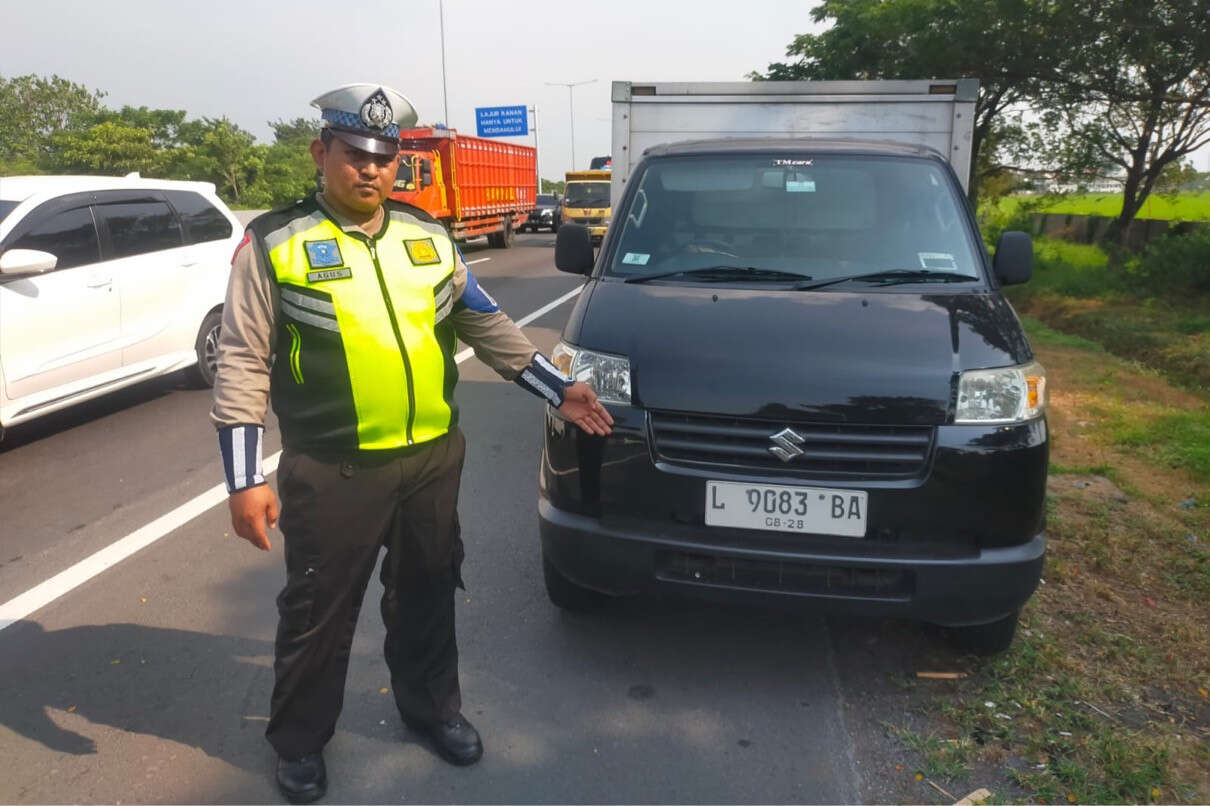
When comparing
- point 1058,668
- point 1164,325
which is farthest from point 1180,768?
point 1164,325

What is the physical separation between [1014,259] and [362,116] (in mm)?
2778

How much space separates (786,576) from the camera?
298cm

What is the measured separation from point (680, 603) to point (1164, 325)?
8.76m

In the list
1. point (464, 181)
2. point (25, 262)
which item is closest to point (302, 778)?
point (25, 262)

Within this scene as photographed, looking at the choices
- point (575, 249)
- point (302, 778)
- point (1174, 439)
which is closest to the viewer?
point (302, 778)

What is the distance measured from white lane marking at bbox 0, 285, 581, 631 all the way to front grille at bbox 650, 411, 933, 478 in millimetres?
1170

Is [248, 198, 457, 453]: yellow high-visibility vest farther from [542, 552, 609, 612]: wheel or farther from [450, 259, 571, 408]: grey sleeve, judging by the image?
[542, 552, 609, 612]: wheel

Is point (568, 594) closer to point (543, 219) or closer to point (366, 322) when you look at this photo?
point (366, 322)

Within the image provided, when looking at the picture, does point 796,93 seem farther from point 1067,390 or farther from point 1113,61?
point 1113,61

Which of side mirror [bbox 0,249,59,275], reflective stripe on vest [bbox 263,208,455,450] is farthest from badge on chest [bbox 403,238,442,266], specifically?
side mirror [bbox 0,249,59,275]

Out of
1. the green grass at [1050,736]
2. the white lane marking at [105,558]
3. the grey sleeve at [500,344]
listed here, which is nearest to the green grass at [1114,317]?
the green grass at [1050,736]

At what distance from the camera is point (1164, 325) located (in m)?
10.4

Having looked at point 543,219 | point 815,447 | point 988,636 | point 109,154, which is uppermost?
point 109,154

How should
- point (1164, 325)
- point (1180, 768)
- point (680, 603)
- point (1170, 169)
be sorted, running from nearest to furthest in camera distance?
point (1180, 768)
point (680, 603)
point (1164, 325)
point (1170, 169)
